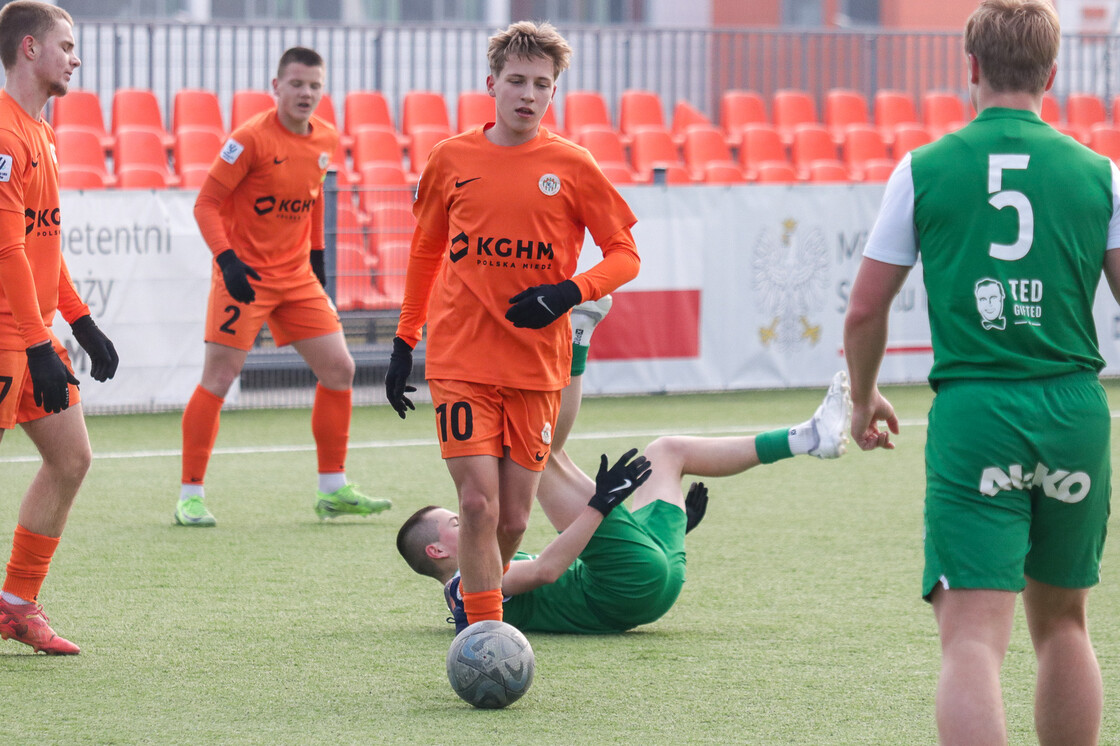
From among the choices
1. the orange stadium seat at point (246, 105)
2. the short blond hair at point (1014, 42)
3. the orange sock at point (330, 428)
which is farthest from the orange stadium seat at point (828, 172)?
the short blond hair at point (1014, 42)

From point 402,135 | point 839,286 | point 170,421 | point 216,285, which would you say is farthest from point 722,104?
point 216,285

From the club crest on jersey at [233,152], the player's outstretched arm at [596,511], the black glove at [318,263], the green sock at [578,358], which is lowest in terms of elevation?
the player's outstretched arm at [596,511]

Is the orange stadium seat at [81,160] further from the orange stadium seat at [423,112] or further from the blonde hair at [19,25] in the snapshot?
the blonde hair at [19,25]

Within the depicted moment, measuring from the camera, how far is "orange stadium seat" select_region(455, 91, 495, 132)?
14.6m

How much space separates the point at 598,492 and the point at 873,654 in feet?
3.24

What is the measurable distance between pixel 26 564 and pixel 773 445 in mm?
2573

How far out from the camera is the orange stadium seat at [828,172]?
48.7ft

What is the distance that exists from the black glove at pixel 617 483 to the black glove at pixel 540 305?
0.58 meters

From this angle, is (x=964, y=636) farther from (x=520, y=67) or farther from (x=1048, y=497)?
(x=520, y=67)

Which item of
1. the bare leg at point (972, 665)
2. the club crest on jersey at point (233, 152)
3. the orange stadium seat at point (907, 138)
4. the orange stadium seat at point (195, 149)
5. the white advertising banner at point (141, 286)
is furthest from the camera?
the orange stadium seat at point (907, 138)

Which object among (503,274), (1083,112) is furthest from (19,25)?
(1083,112)

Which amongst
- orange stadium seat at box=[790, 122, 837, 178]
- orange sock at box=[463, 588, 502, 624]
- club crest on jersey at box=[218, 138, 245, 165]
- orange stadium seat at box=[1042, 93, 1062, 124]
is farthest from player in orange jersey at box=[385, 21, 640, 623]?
orange stadium seat at box=[1042, 93, 1062, 124]

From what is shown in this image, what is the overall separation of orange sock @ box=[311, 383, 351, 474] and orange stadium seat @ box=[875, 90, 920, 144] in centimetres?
1109

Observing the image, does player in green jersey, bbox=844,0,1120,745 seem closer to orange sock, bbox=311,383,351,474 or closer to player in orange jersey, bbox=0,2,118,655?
player in orange jersey, bbox=0,2,118,655
